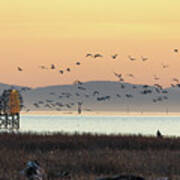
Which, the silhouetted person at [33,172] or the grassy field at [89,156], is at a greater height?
the grassy field at [89,156]

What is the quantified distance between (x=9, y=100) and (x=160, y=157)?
277 feet

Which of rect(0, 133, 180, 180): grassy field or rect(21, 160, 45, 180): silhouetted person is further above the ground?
rect(0, 133, 180, 180): grassy field

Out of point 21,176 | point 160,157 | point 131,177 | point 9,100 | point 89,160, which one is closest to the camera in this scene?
point 131,177

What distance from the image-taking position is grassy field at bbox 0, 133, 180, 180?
24.5 metres

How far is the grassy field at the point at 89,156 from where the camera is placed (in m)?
24.5

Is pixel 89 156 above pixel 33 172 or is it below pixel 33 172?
above

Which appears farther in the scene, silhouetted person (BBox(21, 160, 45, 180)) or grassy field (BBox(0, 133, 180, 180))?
grassy field (BBox(0, 133, 180, 180))

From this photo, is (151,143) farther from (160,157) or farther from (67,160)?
(67,160)

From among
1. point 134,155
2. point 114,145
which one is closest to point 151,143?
point 114,145

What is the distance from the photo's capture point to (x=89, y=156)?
29016mm

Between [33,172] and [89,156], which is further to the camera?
[89,156]

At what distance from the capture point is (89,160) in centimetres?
2720

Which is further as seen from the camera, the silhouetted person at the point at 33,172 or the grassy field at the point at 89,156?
the grassy field at the point at 89,156

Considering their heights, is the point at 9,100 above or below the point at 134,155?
above
